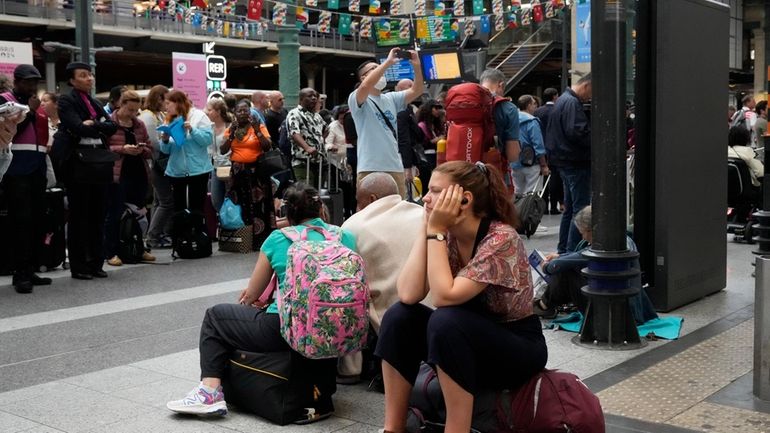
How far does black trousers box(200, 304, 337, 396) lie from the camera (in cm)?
449

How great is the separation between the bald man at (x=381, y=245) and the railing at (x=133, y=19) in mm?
28003

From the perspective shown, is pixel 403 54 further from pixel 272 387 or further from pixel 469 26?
pixel 469 26

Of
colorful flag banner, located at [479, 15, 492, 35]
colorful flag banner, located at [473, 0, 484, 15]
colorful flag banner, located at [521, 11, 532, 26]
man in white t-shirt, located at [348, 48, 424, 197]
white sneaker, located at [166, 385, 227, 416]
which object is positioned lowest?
white sneaker, located at [166, 385, 227, 416]

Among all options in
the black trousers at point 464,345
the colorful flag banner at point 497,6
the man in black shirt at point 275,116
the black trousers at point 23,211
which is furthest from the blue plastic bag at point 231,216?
the colorful flag banner at point 497,6

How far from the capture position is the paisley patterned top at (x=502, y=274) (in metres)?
3.72

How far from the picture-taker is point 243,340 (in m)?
4.54

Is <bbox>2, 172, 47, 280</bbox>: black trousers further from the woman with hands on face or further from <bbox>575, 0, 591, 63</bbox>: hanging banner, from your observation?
<bbox>575, 0, 591, 63</bbox>: hanging banner

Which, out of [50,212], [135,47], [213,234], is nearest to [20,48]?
[213,234]

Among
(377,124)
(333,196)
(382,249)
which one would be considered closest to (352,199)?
(333,196)

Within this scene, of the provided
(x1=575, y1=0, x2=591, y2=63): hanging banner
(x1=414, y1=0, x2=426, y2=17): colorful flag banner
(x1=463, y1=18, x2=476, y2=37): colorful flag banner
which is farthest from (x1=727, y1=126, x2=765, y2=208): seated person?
(x1=414, y1=0, x2=426, y2=17): colorful flag banner

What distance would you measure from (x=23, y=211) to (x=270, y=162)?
10.2ft

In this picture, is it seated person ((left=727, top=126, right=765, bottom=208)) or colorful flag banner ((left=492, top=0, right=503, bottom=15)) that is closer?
seated person ((left=727, top=126, right=765, bottom=208))

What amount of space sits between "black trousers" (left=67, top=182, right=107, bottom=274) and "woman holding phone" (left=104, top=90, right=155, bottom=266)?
1.79 ft

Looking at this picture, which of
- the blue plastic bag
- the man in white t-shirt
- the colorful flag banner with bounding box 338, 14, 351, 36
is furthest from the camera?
the colorful flag banner with bounding box 338, 14, 351, 36
